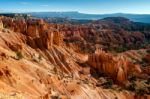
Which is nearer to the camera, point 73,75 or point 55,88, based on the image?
point 55,88

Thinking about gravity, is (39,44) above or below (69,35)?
above

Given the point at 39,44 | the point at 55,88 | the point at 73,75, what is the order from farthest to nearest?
the point at 39,44 < the point at 73,75 < the point at 55,88

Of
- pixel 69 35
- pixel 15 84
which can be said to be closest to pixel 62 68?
pixel 15 84

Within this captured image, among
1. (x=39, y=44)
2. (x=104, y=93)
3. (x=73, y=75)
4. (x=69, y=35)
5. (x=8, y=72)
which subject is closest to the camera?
(x=8, y=72)

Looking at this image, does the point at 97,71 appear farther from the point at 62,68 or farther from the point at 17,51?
the point at 17,51

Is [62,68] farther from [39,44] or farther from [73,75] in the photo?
[39,44]

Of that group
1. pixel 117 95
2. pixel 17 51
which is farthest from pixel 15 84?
pixel 117 95
